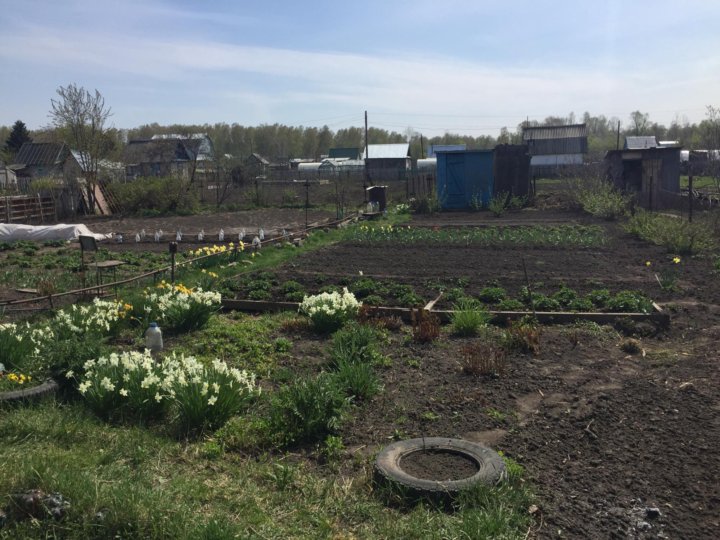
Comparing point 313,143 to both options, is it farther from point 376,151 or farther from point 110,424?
point 110,424

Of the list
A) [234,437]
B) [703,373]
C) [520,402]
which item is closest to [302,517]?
[234,437]

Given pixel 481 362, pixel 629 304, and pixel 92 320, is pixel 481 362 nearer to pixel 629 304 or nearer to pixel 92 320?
pixel 629 304

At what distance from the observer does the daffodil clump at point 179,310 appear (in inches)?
342

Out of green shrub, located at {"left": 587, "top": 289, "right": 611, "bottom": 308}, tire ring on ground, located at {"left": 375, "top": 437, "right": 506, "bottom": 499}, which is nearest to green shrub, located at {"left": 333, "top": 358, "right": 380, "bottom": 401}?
tire ring on ground, located at {"left": 375, "top": 437, "right": 506, "bottom": 499}

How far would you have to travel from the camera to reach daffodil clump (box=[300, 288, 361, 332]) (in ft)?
28.7

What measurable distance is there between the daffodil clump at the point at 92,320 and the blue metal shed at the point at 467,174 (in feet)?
78.0

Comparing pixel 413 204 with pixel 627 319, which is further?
pixel 413 204

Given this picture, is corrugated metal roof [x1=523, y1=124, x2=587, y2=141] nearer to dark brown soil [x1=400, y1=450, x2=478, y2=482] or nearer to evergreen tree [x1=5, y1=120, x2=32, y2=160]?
evergreen tree [x1=5, y1=120, x2=32, y2=160]

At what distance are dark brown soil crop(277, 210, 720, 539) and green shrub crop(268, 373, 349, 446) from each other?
0.71 feet

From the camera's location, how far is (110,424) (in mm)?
5613

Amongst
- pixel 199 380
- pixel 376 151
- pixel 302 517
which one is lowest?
pixel 302 517

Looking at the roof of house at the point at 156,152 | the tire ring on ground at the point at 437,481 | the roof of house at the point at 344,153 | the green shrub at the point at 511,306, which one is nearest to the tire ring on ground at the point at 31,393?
the tire ring on ground at the point at 437,481

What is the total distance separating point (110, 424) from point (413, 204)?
25.8 m

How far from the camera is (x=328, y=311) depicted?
8617mm
